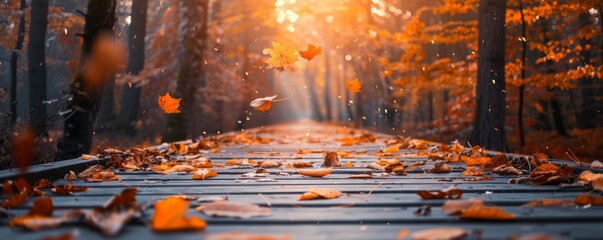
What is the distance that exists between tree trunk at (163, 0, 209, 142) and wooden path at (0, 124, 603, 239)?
7408 mm

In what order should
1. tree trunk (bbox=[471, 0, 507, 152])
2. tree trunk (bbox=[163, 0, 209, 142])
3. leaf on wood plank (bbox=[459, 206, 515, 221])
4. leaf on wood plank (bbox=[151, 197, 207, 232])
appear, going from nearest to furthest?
leaf on wood plank (bbox=[151, 197, 207, 232]), leaf on wood plank (bbox=[459, 206, 515, 221]), tree trunk (bbox=[471, 0, 507, 152]), tree trunk (bbox=[163, 0, 209, 142])

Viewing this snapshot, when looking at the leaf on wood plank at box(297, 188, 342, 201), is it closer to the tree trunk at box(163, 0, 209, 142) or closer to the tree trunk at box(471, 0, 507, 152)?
the tree trunk at box(471, 0, 507, 152)

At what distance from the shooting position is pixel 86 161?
4738mm

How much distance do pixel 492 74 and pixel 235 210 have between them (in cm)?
732

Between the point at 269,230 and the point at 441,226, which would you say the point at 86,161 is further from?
the point at 441,226

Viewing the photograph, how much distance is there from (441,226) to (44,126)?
425cm

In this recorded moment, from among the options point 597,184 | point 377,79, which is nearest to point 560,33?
point 597,184

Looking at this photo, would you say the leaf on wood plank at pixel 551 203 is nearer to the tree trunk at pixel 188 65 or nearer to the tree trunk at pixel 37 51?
the tree trunk at pixel 188 65

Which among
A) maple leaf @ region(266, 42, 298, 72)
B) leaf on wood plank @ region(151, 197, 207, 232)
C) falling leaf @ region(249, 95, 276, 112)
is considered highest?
maple leaf @ region(266, 42, 298, 72)

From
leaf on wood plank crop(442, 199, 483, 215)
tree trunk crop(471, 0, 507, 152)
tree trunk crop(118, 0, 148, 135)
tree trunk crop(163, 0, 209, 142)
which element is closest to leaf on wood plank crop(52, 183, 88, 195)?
leaf on wood plank crop(442, 199, 483, 215)

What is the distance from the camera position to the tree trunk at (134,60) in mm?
15732

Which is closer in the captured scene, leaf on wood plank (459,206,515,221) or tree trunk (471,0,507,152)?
leaf on wood plank (459,206,515,221)

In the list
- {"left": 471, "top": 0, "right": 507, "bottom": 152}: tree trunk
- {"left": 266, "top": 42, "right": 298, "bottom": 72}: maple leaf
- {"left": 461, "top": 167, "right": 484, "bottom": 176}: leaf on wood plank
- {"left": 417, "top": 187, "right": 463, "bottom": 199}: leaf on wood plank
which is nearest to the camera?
{"left": 417, "top": 187, "right": 463, "bottom": 199}: leaf on wood plank

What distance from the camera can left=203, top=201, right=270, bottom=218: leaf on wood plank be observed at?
2.66 metres
